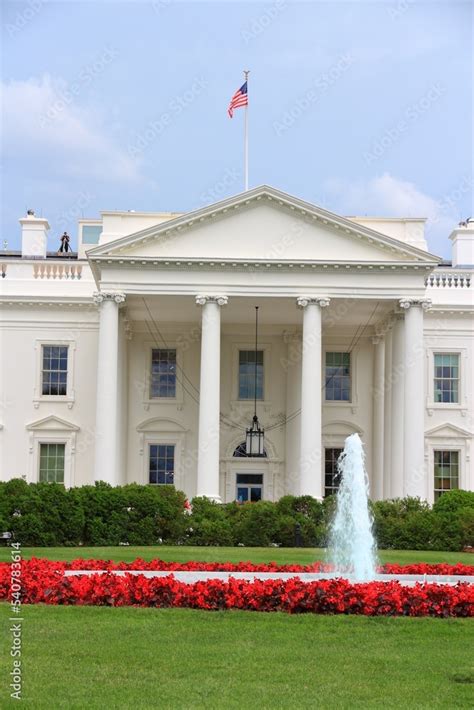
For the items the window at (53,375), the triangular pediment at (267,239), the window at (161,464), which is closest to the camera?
the triangular pediment at (267,239)

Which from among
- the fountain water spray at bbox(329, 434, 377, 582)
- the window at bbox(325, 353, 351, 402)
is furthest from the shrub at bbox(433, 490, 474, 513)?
the window at bbox(325, 353, 351, 402)

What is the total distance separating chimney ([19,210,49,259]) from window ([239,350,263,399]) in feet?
34.8

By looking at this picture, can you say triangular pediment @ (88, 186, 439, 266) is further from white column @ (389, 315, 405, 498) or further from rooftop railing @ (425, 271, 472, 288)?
rooftop railing @ (425, 271, 472, 288)

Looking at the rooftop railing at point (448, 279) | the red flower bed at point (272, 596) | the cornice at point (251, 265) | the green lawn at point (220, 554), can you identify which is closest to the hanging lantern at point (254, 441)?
the cornice at point (251, 265)

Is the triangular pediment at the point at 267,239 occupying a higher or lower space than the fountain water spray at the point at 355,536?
higher

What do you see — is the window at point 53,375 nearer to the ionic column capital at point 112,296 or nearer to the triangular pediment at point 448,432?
the ionic column capital at point 112,296

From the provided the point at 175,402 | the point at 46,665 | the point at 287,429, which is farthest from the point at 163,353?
the point at 46,665

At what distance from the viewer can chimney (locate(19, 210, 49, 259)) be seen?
161ft

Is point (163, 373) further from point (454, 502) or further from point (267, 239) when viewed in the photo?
point (454, 502)

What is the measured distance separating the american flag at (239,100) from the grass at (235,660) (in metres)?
27.2

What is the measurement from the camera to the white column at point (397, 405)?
39.0 m

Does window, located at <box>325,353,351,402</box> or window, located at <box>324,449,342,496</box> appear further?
window, located at <box>325,353,351,402</box>

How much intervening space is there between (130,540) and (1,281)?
15.7 metres

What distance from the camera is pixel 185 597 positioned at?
51.0ft
